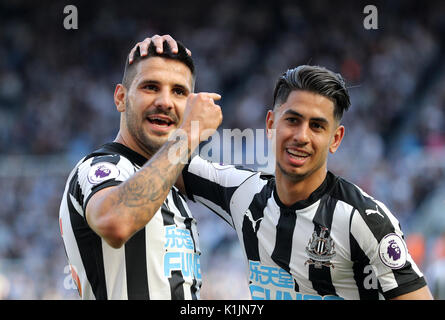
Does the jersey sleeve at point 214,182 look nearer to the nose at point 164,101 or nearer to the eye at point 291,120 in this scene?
the eye at point 291,120

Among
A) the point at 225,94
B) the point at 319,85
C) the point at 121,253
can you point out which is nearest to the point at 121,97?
the point at 121,253

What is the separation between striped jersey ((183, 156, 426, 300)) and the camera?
2895 millimetres

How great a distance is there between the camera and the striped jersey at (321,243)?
2895mm

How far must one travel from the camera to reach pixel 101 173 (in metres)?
2.74

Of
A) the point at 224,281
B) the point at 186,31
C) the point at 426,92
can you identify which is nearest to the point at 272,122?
the point at 224,281

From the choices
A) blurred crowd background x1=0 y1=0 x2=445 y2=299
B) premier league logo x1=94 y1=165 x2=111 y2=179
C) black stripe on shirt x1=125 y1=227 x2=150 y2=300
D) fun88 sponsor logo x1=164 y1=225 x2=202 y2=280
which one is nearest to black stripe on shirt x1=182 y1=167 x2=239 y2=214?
fun88 sponsor logo x1=164 y1=225 x2=202 y2=280

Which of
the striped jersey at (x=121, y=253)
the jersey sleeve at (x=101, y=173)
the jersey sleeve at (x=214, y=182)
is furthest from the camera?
the jersey sleeve at (x=214, y=182)

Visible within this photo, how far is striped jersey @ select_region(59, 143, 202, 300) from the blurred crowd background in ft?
17.3

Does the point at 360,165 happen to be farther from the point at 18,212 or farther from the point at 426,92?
the point at 18,212

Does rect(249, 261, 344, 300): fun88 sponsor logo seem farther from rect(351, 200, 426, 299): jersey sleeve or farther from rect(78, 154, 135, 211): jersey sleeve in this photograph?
rect(78, 154, 135, 211): jersey sleeve

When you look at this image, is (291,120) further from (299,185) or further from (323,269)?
(323,269)

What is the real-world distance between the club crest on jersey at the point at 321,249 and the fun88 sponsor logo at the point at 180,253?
622 millimetres

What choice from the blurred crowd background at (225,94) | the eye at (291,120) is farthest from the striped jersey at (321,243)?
the blurred crowd background at (225,94)

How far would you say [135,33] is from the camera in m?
15.2
